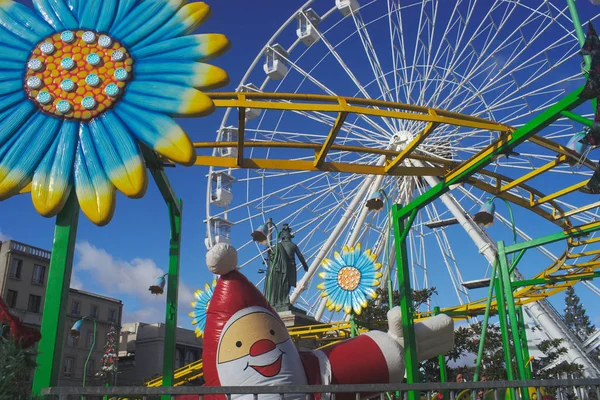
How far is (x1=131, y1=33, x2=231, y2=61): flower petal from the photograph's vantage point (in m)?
4.40

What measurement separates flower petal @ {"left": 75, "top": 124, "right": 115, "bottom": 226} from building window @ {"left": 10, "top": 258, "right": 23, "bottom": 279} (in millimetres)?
32731

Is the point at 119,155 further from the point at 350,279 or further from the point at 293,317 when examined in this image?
the point at 350,279

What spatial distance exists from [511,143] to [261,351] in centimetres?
348

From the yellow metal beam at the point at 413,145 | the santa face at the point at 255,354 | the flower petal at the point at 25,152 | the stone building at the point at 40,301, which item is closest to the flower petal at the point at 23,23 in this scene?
the flower petal at the point at 25,152

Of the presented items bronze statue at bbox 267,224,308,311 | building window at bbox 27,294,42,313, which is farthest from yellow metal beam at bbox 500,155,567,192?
building window at bbox 27,294,42,313

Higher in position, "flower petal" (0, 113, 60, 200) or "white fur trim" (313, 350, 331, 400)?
"flower petal" (0, 113, 60, 200)

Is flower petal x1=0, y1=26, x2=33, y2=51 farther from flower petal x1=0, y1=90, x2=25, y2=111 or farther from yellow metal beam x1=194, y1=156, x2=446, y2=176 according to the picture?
yellow metal beam x1=194, y1=156, x2=446, y2=176

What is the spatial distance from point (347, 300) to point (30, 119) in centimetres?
879

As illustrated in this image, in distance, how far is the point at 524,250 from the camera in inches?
395

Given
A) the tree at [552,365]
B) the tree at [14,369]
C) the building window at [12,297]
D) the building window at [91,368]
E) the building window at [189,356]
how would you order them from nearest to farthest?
the tree at [14,369] → the tree at [552,365] → the building window at [12,297] → the building window at [91,368] → the building window at [189,356]

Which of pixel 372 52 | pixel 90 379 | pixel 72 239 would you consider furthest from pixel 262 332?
pixel 90 379

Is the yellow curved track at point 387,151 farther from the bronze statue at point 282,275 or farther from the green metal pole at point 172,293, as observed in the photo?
the bronze statue at point 282,275

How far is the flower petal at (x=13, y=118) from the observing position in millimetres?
4117

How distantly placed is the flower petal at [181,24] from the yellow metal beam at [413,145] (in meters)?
2.81
